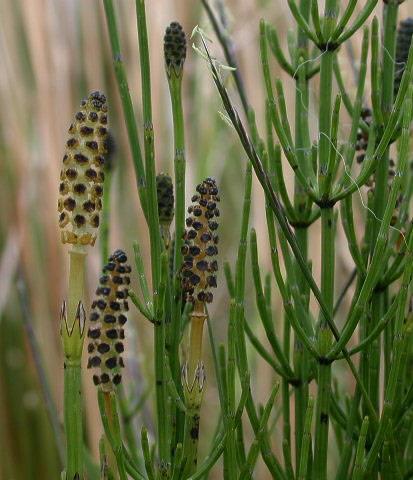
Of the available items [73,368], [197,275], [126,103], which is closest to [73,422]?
[73,368]

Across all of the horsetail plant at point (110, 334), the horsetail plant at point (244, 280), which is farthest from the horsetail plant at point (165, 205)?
the horsetail plant at point (110, 334)

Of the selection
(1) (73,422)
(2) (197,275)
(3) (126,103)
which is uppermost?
(3) (126,103)

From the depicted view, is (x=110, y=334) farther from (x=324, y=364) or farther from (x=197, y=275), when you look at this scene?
(x=324, y=364)

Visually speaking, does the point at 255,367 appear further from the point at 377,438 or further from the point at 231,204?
the point at 377,438

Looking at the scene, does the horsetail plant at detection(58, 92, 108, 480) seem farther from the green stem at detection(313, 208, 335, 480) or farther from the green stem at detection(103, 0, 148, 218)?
the green stem at detection(313, 208, 335, 480)

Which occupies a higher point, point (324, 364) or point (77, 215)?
point (77, 215)

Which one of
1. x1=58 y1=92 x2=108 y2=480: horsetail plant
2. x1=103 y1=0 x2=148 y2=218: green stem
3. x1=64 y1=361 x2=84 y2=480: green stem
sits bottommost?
x1=64 y1=361 x2=84 y2=480: green stem

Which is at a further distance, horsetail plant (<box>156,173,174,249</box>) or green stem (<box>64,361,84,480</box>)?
horsetail plant (<box>156,173,174,249</box>)

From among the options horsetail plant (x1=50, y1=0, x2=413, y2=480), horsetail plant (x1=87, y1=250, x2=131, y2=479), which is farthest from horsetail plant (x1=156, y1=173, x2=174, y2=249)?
horsetail plant (x1=87, y1=250, x2=131, y2=479)
